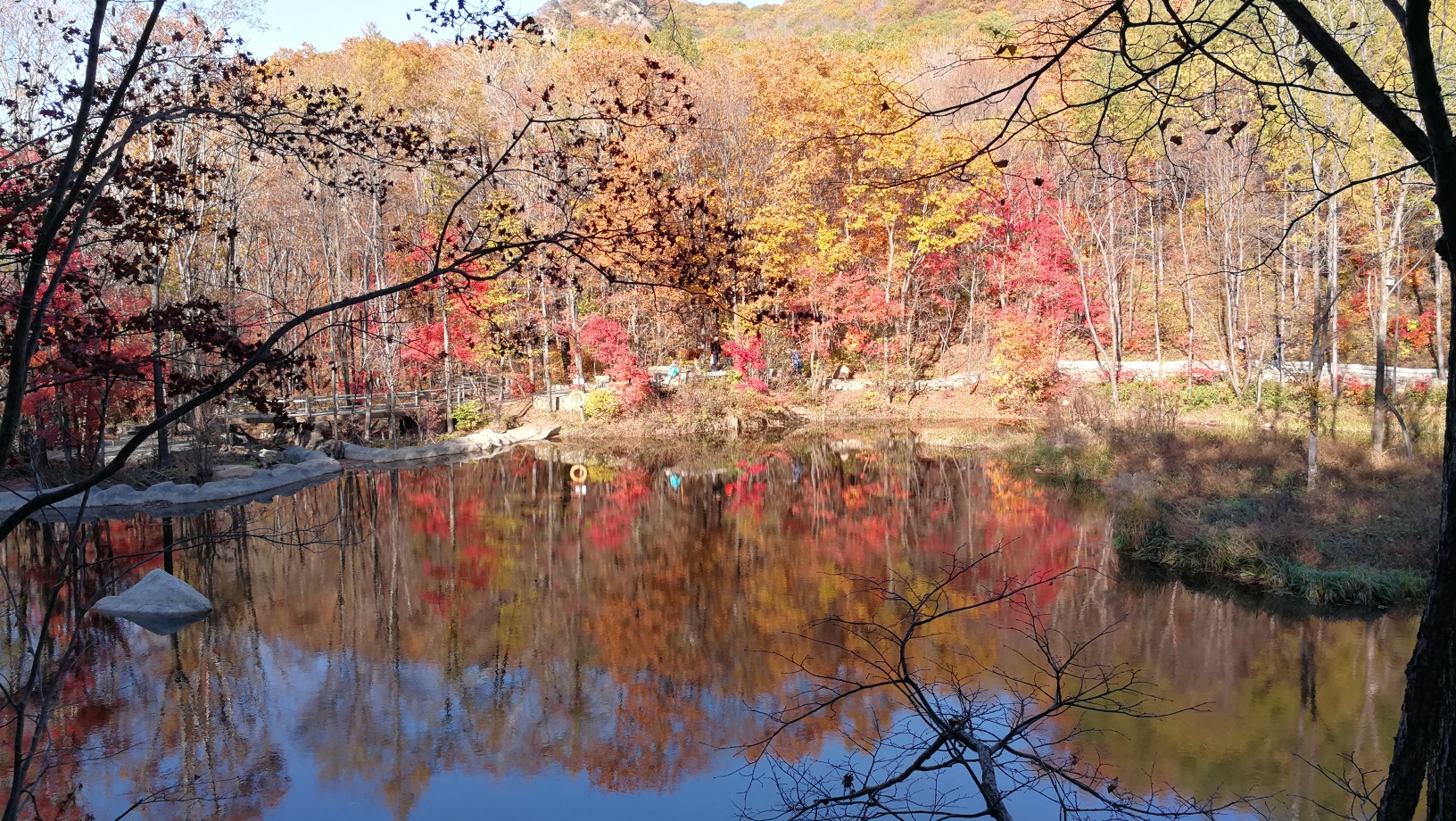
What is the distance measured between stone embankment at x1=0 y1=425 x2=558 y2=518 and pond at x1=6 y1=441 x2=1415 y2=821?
2.63ft

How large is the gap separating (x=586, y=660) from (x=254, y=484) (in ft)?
33.9

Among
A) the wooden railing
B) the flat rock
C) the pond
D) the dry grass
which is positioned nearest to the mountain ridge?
the wooden railing

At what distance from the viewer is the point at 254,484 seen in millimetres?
16562

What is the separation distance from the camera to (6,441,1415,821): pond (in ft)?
22.1

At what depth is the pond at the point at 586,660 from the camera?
6.75 m

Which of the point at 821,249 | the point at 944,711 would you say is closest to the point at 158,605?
the point at 944,711

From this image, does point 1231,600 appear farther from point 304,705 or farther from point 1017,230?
point 1017,230

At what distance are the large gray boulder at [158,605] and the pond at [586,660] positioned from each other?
313mm

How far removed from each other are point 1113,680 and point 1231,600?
312 centimetres

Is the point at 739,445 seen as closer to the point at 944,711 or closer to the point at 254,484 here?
the point at 254,484

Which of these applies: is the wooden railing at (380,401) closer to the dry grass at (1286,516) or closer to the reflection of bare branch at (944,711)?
the reflection of bare branch at (944,711)

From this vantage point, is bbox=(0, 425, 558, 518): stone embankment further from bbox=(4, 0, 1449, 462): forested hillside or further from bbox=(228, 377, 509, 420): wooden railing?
bbox=(4, 0, 1449, 462): forested hillside

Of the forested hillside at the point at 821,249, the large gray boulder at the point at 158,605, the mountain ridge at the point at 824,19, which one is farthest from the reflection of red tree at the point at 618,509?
the mountain ridge at the point at 824,19

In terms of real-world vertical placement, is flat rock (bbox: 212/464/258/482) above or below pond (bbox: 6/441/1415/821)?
above
